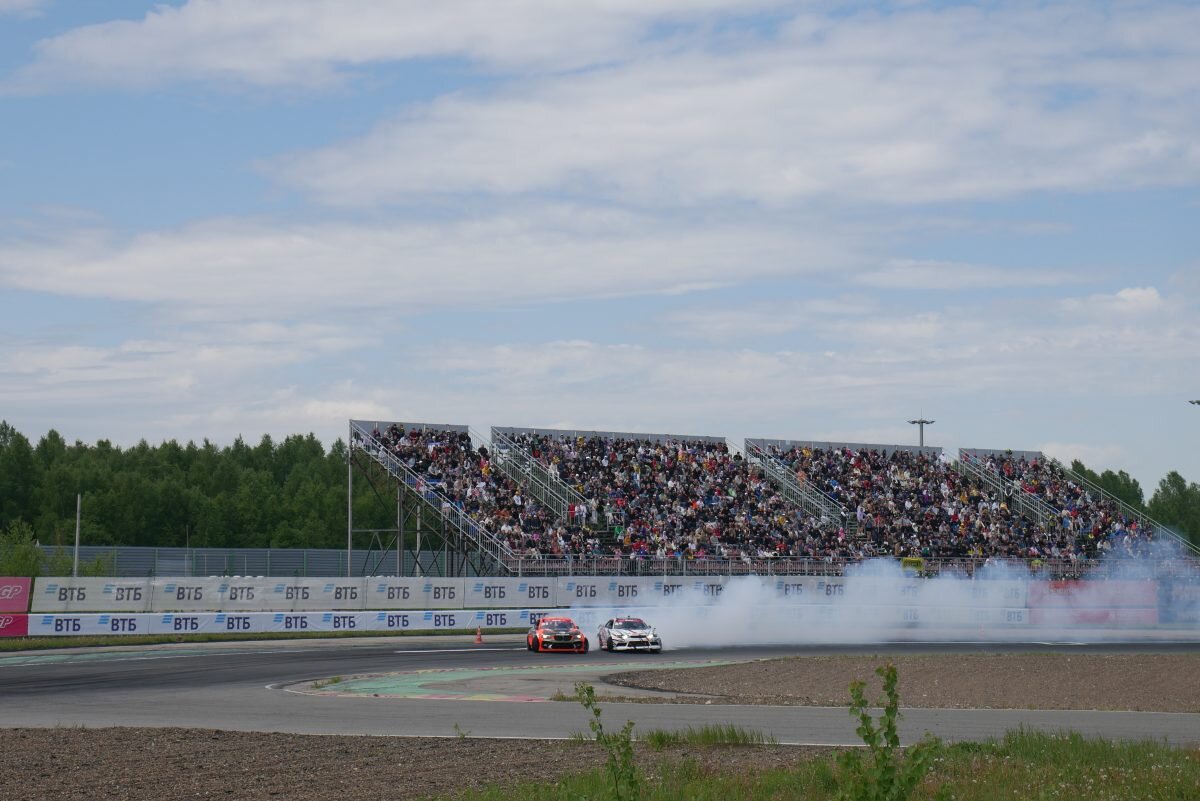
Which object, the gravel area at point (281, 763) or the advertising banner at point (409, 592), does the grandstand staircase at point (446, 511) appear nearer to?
the advertising banner at point (409, 592)

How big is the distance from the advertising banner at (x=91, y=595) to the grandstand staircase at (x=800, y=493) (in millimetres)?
34556

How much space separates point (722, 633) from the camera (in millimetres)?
49531

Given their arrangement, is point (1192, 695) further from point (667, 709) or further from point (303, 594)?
point (303, 594)

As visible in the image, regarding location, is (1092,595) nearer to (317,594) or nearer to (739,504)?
(739,504)

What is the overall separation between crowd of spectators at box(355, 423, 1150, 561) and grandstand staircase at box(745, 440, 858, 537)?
0.20 m

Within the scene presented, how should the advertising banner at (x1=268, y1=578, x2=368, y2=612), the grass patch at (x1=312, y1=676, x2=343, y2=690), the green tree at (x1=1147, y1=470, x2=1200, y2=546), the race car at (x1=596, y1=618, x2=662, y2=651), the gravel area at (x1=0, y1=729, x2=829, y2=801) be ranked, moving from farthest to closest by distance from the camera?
the green tree at (x1=1147, y1=470, x2=1200, y2=546), the advertising banner at (x1=268, y1=578, x2=368, y2=612), the race car at (x1=596, y1=618, x2=662, y2=651), the grass patch at (x1=312, y1=676, x2=343, y2=690), the gravel area at (x1=0, y1=729, x2=829, y2=801)

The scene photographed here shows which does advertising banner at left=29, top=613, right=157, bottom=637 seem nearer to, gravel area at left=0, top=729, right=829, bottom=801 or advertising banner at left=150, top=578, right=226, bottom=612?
advertising banner at left=150, top=578, right=226, bottom=612

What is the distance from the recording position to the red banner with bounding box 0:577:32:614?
46.3m

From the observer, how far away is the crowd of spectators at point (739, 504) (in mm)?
62906

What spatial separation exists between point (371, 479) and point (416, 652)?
26803 millimetres

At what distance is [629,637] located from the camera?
41375mm

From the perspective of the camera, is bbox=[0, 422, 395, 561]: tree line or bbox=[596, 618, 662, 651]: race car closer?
bbox=[596, 618, 662, 651]: race car

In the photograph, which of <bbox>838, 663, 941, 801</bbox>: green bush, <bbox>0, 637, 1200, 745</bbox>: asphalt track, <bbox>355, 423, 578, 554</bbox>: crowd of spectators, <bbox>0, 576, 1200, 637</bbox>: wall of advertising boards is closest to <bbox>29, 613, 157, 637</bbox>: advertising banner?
<bbox>0, 576, 1200, 637</bbox>: wall of advertising boards

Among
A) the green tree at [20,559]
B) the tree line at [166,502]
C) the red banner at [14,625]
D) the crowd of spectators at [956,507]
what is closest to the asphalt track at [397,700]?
the red banner at [14,625]
